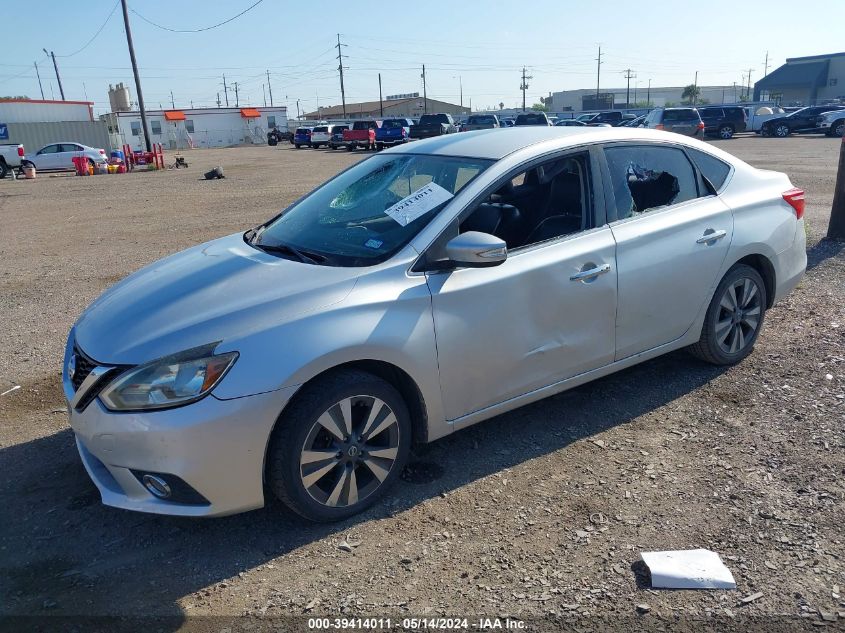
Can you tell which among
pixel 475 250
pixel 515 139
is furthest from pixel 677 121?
pixel 475 250

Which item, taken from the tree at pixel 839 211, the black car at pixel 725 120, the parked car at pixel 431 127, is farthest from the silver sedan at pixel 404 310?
the black car at pixel 725 120

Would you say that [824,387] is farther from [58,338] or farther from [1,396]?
[58,338]

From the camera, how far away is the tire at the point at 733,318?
14.6ft

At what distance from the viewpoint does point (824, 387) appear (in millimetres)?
4398

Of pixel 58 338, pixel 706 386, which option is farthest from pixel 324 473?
pixel 58 338

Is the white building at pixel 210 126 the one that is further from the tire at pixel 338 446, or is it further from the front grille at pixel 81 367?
the tire at pixel 338 446

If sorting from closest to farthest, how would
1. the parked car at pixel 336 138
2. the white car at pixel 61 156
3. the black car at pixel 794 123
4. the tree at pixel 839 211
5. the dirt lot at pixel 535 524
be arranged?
the dirt lot at pixel 535 524 < the tree at pixel 839 211 < the white car at pixel 61 156 < the black car at pixel 794 123 < the parked car at pixel 336 138

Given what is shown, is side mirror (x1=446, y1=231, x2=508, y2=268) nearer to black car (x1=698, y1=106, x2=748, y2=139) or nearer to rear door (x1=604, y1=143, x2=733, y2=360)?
rear door (x1=604, y1=143, x2=733, y2=360)

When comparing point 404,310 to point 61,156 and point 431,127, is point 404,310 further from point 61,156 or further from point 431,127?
point 431,127

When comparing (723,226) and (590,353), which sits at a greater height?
(723,226)

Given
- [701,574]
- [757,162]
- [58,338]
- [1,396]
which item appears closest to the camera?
[701,574]

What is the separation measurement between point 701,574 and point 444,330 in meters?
1.51

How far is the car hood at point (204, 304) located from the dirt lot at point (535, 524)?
932 millimetres

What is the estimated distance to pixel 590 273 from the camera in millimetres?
3680
